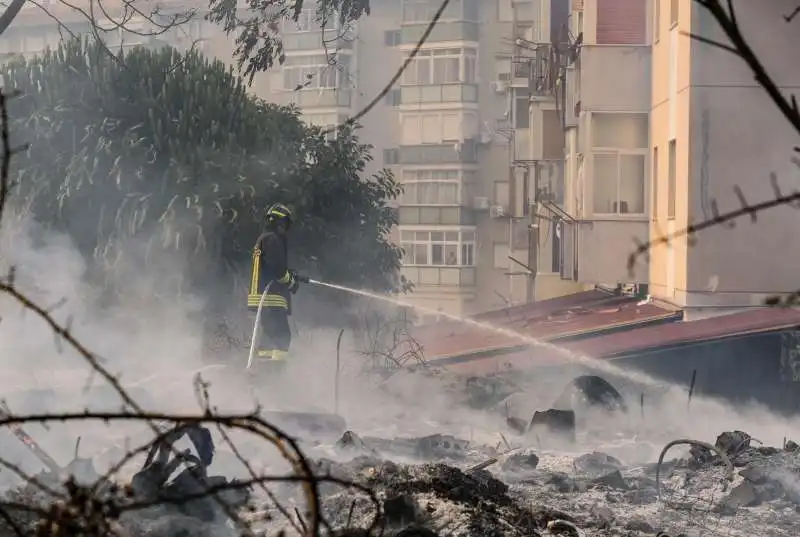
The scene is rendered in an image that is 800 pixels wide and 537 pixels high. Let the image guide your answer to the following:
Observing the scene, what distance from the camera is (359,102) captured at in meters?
32.6

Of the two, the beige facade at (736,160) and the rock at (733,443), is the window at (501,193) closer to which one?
the beige facade at (736,160)

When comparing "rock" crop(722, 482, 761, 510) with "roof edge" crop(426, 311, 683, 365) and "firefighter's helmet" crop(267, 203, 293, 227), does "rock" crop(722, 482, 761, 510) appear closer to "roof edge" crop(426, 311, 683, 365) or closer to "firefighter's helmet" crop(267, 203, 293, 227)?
"firefighter's helmet" crop(267, 203, 293, 227)

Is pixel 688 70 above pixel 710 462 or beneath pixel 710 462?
above

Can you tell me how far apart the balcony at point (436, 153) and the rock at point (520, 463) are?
903 inches

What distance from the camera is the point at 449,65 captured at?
32.7m

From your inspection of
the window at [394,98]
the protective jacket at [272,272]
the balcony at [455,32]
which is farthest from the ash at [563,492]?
the window at [394,98]

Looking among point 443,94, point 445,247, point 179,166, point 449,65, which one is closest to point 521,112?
point 445,247

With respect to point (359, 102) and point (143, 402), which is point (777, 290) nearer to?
point (143, 402)

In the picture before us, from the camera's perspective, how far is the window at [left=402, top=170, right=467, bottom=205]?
3219 cm

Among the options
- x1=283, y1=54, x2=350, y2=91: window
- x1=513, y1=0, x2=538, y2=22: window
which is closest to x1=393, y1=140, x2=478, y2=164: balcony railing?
x1=283, y1=54, x2=350, y2=91: window

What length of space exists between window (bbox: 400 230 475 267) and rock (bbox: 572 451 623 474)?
2215 cm

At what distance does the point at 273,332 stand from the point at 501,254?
20.7 metres

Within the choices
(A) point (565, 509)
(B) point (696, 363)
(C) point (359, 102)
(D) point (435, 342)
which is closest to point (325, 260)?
(D) point (435, 342)

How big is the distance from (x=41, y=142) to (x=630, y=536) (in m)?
14.0
